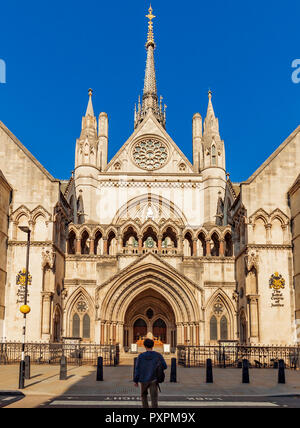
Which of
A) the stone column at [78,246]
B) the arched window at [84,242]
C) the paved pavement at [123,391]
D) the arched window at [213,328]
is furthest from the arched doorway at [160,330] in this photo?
the paved pavement at [123,391]

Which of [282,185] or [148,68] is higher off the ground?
[148,68]

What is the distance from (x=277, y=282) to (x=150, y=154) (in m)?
22.5

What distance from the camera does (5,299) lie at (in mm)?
31688

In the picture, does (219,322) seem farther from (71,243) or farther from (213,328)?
(71,243)

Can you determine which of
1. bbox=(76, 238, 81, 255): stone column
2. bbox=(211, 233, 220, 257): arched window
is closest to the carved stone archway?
bbox=(76, 238, 81, 255): stone column

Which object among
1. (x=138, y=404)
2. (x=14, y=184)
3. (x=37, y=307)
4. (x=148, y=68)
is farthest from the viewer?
(x=148, y=68)

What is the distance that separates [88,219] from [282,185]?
1957cm

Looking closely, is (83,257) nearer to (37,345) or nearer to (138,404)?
(37,345)

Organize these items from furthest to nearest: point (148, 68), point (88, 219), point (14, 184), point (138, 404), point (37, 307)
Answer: point (148, 68)
point (88, 219)
point (14, 184)
point (37, 307)
point (138, 404)

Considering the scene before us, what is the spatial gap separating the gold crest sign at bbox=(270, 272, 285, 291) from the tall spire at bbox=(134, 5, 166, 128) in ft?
130

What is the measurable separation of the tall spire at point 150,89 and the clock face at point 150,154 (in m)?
17.3

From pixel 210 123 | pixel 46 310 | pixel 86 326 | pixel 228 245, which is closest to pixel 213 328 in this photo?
pixel 228 245

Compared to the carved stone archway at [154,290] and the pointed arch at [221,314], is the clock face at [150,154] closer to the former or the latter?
the carved stone archway at [154,290]
